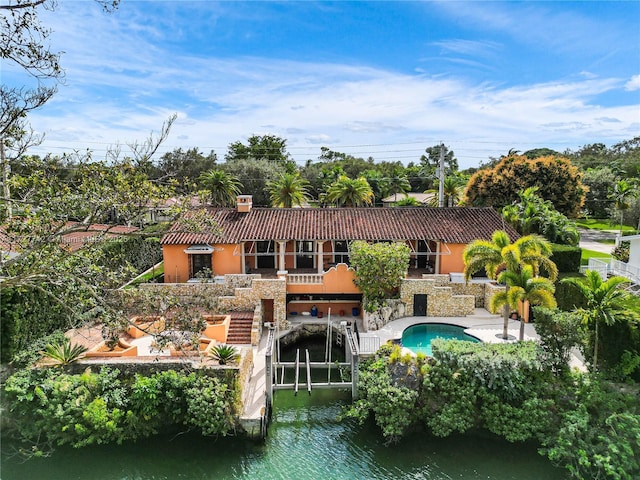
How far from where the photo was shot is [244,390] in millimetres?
17406

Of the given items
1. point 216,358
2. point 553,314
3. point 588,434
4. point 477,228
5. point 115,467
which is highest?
point 477,228

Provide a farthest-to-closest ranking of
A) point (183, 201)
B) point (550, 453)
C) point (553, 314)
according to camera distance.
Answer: point (553, 314), point (550, 453), point (183, 201)

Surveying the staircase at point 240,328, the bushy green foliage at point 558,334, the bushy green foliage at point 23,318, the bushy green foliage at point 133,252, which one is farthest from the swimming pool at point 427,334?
the bushy green foliage at point 133,252

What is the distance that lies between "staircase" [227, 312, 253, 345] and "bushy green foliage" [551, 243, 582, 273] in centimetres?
1719

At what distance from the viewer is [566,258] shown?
25.0 metres

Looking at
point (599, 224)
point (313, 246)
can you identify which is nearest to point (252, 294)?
point (313, 246)

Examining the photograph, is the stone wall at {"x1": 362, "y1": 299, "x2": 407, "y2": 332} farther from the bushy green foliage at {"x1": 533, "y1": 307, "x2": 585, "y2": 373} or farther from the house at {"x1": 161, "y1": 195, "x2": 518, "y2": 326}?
the bushy green foliage at {"x1": 533, "y1": 307, "x2": 585, "y2": 373}

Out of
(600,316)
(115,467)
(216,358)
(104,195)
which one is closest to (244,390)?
(216,358)

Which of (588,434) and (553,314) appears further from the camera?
(553,314)

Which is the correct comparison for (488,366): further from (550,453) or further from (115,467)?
(115,467)

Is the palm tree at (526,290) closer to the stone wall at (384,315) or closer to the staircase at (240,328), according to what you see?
the stone wall at (384,315)

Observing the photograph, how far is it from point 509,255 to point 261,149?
204ft

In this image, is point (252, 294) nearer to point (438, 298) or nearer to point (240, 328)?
point (240, 328)

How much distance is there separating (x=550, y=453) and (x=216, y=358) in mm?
11969
